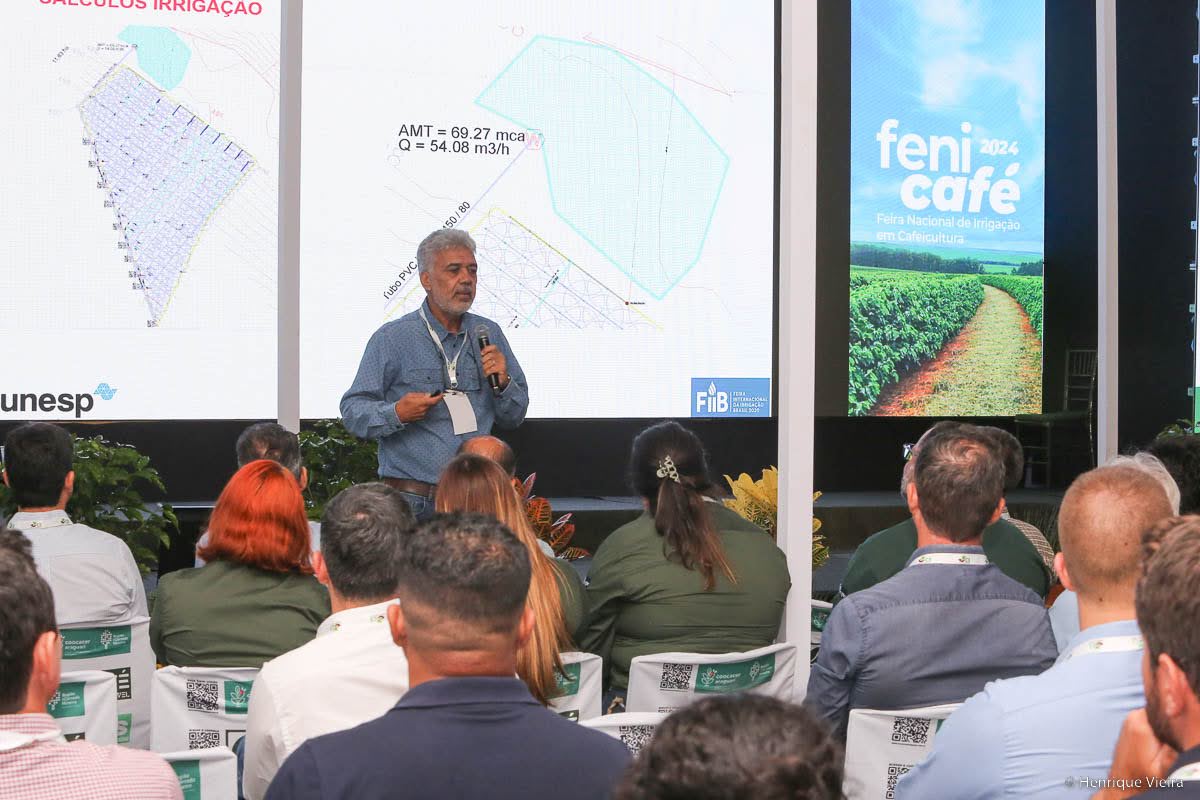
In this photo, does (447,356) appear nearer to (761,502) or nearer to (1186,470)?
(761,502)

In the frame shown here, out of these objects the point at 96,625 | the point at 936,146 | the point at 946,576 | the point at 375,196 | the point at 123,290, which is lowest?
the point at 96,625

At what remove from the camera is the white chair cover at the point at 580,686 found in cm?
232

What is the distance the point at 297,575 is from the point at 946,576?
1301 mm

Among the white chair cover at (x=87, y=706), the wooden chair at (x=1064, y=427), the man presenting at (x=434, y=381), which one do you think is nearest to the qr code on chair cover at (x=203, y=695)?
the white chair cover at (x=87, y=706)

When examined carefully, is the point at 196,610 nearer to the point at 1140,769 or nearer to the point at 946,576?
the point at 946,576

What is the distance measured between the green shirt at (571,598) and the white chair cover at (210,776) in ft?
3.02

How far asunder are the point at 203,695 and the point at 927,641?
132 cm

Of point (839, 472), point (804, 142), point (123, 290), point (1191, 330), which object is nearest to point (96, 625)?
point (804, 142)

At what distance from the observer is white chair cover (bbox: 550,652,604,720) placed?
232 cm

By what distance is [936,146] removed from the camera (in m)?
8.40

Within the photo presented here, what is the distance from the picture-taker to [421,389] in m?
4.24

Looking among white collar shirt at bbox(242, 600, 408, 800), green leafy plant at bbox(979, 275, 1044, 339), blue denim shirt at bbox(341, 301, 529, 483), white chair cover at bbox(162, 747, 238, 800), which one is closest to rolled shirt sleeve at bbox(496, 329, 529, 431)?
A: blue denim shirt at bbox(341, 301, 529, 483)

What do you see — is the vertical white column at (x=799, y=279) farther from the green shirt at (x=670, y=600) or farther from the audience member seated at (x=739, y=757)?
the audience member seated at (x=739, y=757)

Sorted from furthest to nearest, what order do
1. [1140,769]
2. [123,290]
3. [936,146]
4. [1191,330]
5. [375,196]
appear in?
[1191,330] < [936,146] < [375,196] < [123,290] < [1140,769]
